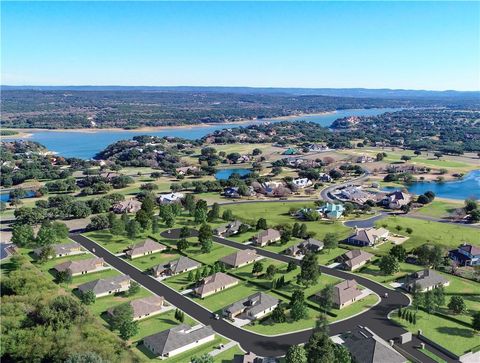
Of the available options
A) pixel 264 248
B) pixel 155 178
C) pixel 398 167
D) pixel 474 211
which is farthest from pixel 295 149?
pixel 264 248

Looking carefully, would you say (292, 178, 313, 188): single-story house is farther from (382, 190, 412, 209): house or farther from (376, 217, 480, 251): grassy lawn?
(376, 217, 480, 251): grassy lawn

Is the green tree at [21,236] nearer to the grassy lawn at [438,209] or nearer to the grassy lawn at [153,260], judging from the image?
the grassy lawn at [153,260]

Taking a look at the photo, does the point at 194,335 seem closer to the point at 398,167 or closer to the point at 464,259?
the point at 464,259

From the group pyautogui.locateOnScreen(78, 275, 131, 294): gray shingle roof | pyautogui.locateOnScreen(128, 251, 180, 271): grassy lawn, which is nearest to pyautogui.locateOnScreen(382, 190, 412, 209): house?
pyautogui.locateOnScreen(128, 251, 180, 271): grassy lawn

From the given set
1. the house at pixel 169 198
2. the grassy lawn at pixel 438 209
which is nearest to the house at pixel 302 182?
the grassy lawn at pixel 438 209

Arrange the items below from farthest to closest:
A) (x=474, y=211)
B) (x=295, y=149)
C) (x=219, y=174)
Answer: (x=295, y=149) → (x=219, y=174) → (x=474, y=211)

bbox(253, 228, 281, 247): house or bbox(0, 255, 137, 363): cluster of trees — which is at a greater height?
bbox(0, 255, 137, 363): cluster of trees
